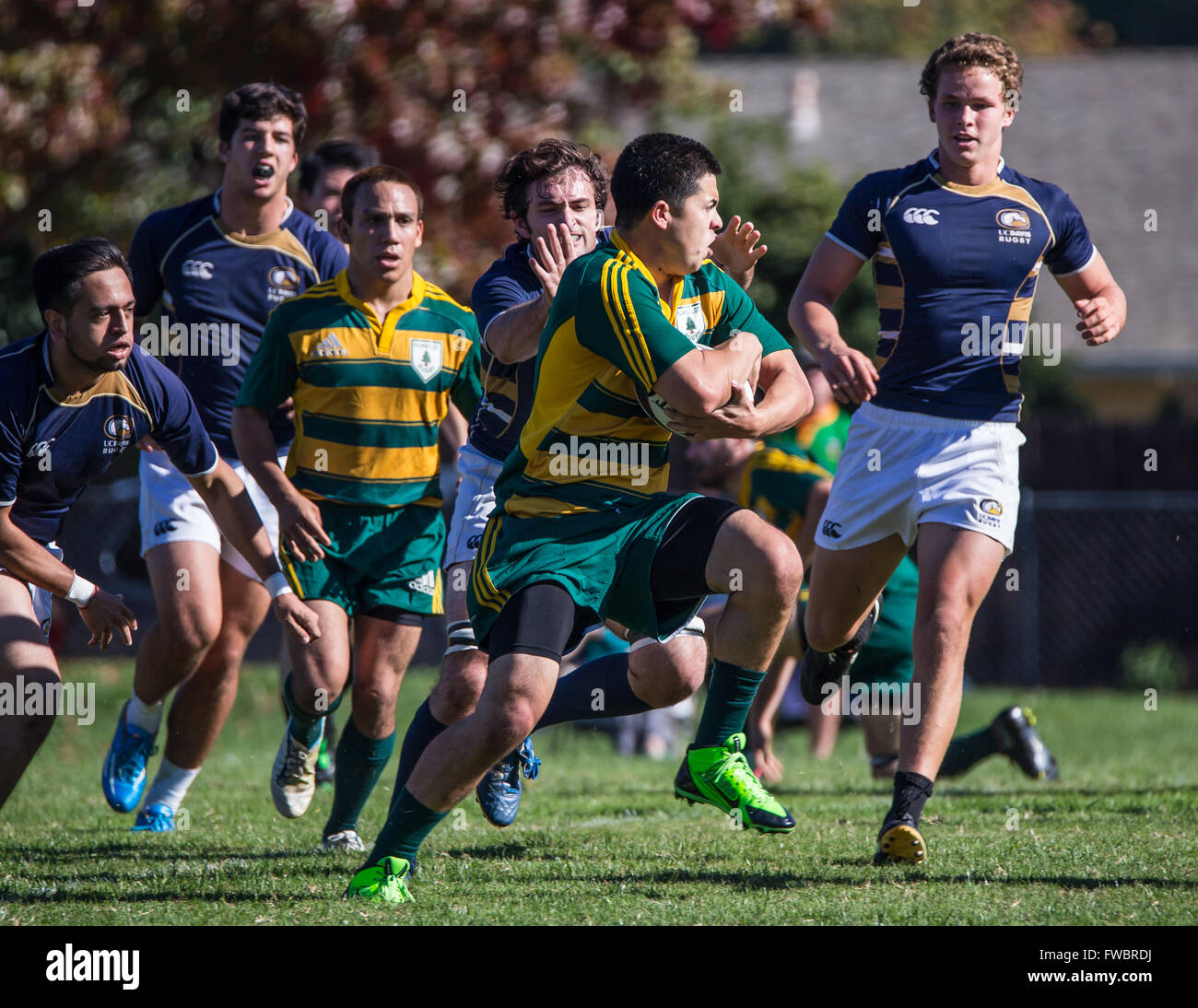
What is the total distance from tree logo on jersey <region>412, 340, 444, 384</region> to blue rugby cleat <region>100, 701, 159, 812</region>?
6.84 feet

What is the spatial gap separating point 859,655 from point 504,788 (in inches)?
102

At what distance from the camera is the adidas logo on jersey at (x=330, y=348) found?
5457 mm

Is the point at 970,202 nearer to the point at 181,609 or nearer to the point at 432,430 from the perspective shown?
the point at 432,430

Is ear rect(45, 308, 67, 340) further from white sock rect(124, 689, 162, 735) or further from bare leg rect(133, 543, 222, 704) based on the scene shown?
white sock rect(124, 689, 162, 735)

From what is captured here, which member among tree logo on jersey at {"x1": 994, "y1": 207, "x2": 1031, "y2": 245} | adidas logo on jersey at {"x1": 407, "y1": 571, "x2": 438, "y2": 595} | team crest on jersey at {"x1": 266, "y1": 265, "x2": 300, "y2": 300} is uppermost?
tree logo on jersey at {"x1": 994, "y1": 207, "x2": 1031, "y2": 245}

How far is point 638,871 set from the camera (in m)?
4.88

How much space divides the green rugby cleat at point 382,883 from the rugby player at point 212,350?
2081mm

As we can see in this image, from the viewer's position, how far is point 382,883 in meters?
4.22

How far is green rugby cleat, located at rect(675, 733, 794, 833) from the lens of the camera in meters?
4.38

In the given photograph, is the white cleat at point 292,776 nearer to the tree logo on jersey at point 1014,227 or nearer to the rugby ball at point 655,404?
the rugby ball at point 655,404

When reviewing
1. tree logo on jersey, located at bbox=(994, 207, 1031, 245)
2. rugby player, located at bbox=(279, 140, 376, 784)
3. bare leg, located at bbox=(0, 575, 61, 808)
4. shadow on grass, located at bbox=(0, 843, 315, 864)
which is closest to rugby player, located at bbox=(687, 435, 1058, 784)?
tree logo on jersey, located at bbox=(994, 207, 1031, 245)

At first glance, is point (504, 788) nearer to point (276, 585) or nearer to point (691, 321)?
point (276, 585)

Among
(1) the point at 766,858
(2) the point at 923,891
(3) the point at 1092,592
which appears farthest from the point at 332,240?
(3) the point at 1092,592
